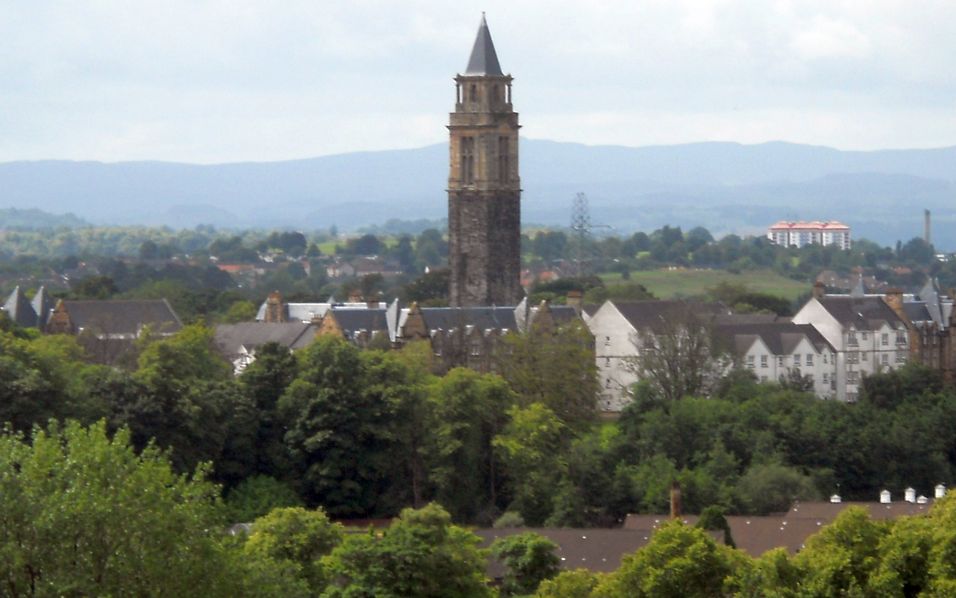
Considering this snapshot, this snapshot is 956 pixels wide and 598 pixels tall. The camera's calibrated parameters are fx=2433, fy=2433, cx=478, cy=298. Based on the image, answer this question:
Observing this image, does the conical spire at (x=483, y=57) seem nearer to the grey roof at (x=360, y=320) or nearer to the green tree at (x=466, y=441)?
the grey roof at (x=360, y=320)

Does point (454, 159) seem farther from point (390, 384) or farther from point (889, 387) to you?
point (390, 384)

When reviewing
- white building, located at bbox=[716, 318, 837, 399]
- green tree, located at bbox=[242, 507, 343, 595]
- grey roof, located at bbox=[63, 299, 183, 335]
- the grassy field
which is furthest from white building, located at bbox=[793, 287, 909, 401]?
the grassy field

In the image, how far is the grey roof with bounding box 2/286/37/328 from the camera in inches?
3780

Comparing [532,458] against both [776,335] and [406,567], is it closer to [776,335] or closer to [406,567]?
[406,567]

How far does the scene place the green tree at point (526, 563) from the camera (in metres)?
47.5

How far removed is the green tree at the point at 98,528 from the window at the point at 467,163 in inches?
2585

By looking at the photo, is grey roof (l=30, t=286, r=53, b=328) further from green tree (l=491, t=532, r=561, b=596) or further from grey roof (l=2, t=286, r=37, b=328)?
green tree (l=491, t=532, r=561, b=596)

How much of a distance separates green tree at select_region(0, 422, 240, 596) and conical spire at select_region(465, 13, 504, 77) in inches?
2581

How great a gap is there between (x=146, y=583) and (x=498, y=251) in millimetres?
67641

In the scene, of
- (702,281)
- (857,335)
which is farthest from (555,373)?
(702,281)

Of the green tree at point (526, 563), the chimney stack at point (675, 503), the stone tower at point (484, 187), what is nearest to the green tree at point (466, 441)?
the chimney stack at point (675, 503)

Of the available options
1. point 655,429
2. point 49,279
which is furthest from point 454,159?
point 49,279

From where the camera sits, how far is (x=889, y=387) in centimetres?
8181

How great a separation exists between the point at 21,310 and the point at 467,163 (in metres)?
19.1
